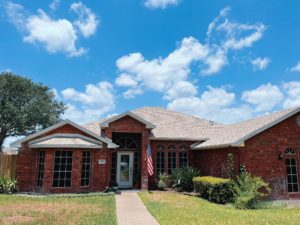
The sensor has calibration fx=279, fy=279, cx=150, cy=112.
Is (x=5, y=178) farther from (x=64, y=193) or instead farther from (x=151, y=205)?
(x=151, y=205)

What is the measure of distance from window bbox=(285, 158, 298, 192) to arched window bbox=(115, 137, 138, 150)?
10305mm

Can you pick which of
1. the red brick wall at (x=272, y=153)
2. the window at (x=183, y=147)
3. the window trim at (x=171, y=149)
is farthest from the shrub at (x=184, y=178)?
the red brick wall at (x=272, y=153)

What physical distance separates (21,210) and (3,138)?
2913 cm

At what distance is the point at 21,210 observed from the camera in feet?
38.0

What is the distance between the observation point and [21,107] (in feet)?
120

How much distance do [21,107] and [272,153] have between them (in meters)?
31.7

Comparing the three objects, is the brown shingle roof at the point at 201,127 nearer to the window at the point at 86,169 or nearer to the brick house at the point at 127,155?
the brick house at the point at 127,155

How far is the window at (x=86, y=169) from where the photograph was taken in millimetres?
17266

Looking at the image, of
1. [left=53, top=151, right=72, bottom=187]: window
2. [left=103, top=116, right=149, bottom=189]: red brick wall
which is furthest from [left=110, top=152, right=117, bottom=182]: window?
[left=53, top=151, right=72, bottom=187]: window

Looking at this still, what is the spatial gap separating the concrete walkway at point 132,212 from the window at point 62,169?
3.42 m

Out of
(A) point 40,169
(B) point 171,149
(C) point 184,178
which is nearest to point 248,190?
(C) point 184,178

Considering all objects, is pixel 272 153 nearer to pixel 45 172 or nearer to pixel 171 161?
pixel 171 161

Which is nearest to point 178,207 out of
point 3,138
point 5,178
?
point 5,178

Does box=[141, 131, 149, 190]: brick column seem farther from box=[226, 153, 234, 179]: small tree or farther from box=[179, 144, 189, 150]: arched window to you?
box=[226, 153, 234, 179]: small tree
